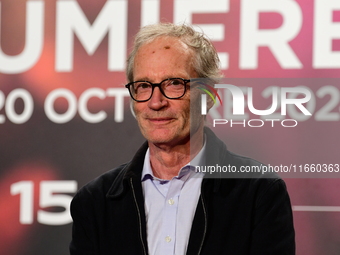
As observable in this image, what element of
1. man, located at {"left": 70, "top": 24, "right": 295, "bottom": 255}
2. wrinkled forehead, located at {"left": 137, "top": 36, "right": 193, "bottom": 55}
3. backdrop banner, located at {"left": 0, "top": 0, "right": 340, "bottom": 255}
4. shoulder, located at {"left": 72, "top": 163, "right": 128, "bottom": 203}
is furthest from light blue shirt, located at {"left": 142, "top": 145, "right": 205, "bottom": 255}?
backdrop banner, located at {"left": 0, "top": 0, "right": 340, "bottom": 255}

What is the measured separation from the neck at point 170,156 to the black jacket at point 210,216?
0.06 metres

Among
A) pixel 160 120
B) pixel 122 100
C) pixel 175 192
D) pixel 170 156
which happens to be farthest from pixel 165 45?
pixel 122 100

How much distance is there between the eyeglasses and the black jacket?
0.22 metres

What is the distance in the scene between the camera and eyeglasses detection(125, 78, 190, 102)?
1.65 meters

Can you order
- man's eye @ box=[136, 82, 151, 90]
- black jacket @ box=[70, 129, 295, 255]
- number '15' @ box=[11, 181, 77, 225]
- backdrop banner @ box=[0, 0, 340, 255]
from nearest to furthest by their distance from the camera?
1. black jacket @ box=[70, 129, 295, 255]
2. man's eye @ box=[136, 82, 151, 90]
3. backdrop banner @ box=[0, 0, 340, 255]
4. number '15' @ box=[11, 181, 77, 225]

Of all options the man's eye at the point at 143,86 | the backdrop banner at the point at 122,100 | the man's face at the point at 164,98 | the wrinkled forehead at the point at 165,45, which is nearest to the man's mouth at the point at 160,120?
the man's face at the point at 164,98

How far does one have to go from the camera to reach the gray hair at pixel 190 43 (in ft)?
5.63

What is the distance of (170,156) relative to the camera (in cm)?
169

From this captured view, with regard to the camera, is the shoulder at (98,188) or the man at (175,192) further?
the shoulder at (98,188)

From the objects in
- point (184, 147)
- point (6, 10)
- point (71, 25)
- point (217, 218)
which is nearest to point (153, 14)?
point (71, 25)

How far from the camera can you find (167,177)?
171 centimetres

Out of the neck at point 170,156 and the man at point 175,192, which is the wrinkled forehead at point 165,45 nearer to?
the man at point 175,192

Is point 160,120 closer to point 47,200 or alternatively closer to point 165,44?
point 165,44

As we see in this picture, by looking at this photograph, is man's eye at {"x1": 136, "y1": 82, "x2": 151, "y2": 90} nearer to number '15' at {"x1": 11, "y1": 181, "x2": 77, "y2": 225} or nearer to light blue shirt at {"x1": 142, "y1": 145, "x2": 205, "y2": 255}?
light blue shirt at {"x1": 142, "y1": 145, "x2": 205, "y2": 255}
